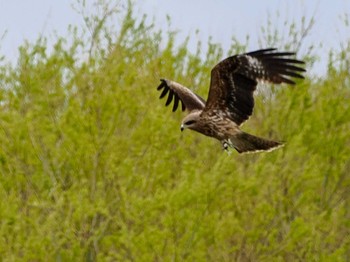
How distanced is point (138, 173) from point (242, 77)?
5.26 meters

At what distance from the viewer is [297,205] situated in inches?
773

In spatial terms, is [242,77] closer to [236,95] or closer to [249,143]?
[236,95]

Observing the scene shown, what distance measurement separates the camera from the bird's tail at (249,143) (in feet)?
46.9

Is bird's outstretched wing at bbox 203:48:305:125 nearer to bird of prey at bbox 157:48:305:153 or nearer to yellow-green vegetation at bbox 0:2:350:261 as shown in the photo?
bird of prey at bbox 157:48:305:153

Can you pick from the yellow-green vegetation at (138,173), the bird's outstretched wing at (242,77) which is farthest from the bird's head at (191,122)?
the yellow-green vegetation at (138,173)

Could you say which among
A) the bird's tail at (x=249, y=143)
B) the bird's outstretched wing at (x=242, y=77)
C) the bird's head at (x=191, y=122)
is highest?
the bird's outstretched wing at (x=242, y=77)

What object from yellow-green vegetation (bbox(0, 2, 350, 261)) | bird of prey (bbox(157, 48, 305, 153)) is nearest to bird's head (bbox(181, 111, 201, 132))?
bird of prey (bbox(157, 48, 305, 153))

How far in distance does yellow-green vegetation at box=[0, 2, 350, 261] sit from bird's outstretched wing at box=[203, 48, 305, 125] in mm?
2819

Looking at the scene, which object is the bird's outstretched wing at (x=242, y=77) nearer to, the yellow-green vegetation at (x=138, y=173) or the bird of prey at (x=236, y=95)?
the bird of prey at (x=236, y=95)

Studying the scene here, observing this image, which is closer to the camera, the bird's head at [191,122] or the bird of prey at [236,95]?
the bird of prey at [236,95]

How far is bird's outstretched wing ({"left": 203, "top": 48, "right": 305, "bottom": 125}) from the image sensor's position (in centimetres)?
1328

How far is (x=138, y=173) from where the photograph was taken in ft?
61.0

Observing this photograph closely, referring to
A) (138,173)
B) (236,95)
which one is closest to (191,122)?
(236,95)

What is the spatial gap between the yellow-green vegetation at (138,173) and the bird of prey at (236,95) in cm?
243
